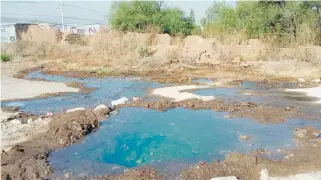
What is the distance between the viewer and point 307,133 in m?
9.01

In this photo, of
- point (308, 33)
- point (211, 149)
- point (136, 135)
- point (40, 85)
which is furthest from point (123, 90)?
point (308, 33)

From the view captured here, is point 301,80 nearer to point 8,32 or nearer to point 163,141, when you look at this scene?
point 163,141

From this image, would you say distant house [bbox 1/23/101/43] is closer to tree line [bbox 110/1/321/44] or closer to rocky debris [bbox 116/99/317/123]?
tree line [bbox 110/1/321/44]

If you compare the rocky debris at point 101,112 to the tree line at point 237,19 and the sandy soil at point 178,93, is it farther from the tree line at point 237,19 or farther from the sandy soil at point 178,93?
the tree line at point 237,19

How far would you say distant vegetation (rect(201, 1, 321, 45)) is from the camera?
827 inches

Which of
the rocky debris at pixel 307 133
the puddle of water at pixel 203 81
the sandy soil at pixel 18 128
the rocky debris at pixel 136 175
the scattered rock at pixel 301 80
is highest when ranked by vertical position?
the scattered rock at pixel 301 80

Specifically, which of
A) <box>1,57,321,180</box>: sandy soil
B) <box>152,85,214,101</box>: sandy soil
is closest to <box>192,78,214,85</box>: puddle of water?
<box>152,85,214,101</box>: sandy soil

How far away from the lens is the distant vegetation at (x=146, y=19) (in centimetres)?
2691

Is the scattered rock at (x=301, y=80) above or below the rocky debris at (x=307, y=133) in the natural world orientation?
above

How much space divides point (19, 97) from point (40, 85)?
2.44m

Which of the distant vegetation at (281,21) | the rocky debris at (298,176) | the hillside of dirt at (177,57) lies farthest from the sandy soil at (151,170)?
the distant vegetation at (281,21)

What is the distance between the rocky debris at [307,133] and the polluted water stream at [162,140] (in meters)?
0.17

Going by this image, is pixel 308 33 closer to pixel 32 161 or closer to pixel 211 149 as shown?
pixel 211 149

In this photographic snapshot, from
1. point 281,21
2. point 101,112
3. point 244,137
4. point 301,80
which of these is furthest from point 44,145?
point 281,21
